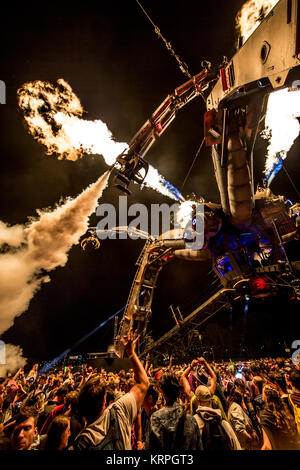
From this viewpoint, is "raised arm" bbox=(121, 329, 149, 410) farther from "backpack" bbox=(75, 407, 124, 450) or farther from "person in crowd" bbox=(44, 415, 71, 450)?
"person in crowd" bbox=(44, 415, 71, 450)

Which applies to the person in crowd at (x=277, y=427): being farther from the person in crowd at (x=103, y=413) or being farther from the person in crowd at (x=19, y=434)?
the person in crowd at (x=19, y=434)

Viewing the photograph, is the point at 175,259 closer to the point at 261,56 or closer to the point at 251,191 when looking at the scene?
the point at 251,191

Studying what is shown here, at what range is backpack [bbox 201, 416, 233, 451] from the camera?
2.21 m

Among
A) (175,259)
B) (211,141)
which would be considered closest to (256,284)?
(175,259)

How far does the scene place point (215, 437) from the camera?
228 cm

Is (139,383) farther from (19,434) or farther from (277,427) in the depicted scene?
(277,427)

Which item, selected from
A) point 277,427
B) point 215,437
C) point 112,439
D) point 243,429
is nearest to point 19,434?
point 112,439

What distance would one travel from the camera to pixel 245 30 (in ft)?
19.4

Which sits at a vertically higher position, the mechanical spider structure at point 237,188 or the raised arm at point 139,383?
the mechanical spider structure at point 237,188

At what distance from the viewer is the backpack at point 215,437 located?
221 cm

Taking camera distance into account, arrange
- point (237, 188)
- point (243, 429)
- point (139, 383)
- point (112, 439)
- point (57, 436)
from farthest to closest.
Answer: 1. point (237, 188)
2. point (243, 429)
3. point (139, 383)
4. point (57, 436)
5. point (112, 439)

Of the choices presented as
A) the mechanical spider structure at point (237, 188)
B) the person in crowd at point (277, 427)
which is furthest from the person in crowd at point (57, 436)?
the mechanical spider structure at point (237, 188)

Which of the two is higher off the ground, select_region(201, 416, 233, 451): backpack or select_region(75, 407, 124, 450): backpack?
select_region(75, 407, 124, 450): backpack

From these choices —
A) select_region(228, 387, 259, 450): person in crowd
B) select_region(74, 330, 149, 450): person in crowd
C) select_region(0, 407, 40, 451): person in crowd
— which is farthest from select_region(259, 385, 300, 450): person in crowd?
select_region(0, 407, 40, 451): person in crowd
